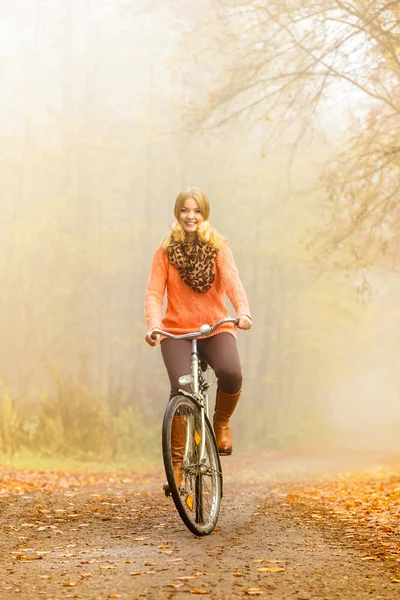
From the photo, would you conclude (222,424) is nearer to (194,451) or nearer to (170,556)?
(194,451)

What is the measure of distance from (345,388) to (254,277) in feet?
135

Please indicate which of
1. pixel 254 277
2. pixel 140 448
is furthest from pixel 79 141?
pixel 140 448

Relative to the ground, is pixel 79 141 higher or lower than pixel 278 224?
higher

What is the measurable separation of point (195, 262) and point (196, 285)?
0.17 m

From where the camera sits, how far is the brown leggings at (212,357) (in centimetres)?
584

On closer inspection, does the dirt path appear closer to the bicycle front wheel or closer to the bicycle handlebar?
the bicycle front wheel

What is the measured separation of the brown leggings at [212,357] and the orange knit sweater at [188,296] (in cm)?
9

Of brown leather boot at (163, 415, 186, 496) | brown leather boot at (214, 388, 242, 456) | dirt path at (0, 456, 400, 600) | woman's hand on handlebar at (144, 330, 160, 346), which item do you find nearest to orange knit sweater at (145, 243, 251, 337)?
woman's hand on handlebar at (144, 330, 160, 346)

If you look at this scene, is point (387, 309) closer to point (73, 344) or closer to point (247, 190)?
point (247, 190)

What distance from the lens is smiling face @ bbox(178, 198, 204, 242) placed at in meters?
6.02

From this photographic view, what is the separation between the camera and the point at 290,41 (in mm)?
11836

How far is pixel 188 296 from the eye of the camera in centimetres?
610

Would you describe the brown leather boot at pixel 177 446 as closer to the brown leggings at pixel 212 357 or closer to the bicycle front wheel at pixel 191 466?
the bicycle front wheel at pixel 191 466

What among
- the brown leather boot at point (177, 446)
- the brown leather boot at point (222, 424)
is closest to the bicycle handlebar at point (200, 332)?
the brown leather boot at point (177, 446)
